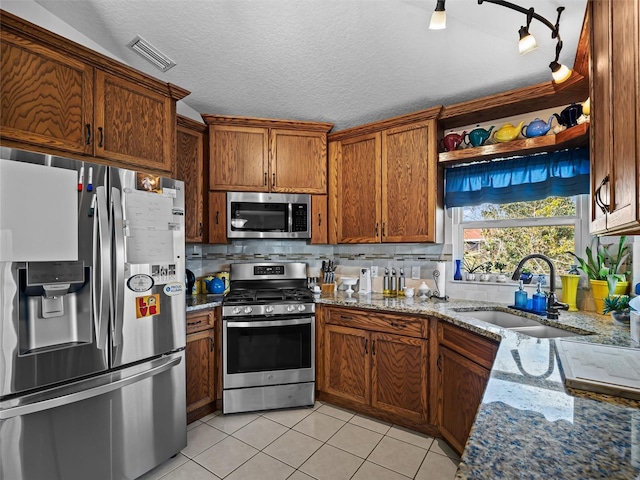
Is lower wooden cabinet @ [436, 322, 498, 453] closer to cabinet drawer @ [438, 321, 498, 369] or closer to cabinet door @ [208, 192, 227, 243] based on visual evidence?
cabinet drawer @ [438, 321, 498, 369]

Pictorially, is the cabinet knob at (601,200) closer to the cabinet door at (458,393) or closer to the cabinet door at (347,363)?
the cabinet door at (458,393)

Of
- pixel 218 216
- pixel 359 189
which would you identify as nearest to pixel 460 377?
pixel 359 189

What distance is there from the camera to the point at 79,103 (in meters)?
1.79

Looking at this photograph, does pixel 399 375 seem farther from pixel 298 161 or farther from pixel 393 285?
pixel 298 161

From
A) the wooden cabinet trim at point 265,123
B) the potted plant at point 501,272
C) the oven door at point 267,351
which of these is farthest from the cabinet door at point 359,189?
the potted plant at point 501,272

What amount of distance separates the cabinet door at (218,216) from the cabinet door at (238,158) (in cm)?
8

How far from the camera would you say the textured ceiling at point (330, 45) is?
1.70 m

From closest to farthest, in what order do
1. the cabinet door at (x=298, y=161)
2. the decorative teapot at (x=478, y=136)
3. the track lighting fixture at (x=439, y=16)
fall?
the track lighting fixture at (x=439, y=16), the decorative teapot at (x=478, y=136), the cabinet door at (x=298, y=161)

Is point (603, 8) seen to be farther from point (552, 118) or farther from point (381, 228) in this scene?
point (381, 228)

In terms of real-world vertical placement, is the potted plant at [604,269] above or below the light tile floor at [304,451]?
above

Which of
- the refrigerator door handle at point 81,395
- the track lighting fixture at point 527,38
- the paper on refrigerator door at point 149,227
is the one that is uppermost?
the track lighting fixture at point 527,38

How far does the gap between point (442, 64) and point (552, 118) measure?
927mm

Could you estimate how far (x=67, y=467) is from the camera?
1.54 meters

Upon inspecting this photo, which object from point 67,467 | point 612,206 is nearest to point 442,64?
point 612,206
